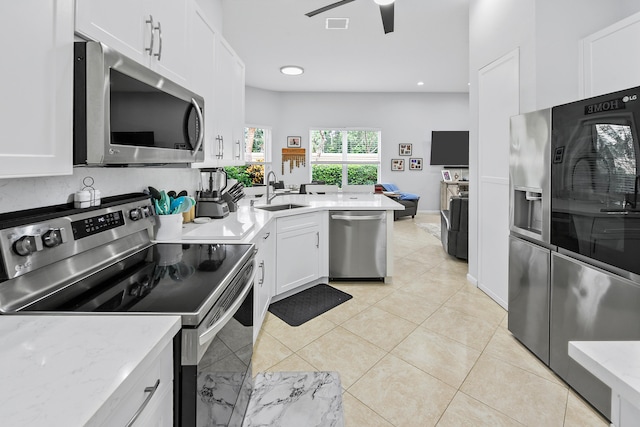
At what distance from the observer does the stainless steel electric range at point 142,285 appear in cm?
87

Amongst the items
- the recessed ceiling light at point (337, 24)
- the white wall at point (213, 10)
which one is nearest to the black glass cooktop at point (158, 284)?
the white wall at point (213, 10)

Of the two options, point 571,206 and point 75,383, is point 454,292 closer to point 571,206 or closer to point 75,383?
point 571,206

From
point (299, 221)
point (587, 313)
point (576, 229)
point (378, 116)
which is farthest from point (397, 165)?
point (587, 313)

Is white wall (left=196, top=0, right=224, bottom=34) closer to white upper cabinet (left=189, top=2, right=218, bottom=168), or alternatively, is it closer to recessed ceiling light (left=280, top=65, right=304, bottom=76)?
white upper cabinet (left=189, top=2, right=218, bottom=168)

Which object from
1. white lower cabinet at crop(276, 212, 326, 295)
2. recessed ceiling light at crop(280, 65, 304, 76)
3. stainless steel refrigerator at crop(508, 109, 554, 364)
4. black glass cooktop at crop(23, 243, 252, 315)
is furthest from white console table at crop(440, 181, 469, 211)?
black glass cooktop at crop(23, 243, 252, 315)

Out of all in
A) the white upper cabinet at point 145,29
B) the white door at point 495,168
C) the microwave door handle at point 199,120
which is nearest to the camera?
the white upper cabinet at point 145,29

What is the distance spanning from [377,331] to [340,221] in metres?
1.19

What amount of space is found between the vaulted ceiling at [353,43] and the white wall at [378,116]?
739mm

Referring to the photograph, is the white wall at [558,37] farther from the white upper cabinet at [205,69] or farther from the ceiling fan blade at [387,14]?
the white upper cabinet at [205,69]

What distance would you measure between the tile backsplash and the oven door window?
234 centimetres

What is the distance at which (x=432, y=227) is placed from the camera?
6.76 meters

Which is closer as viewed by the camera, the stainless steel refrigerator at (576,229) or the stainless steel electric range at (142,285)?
the stainless steel electric range at (142,285)

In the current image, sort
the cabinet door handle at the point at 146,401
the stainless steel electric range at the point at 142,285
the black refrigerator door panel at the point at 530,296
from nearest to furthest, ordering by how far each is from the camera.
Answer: the cabinet door handle at the point at 146,401 < the stainless steel electric range at the point at 142,285 < the black refrigerator door panel at the point at 530,296

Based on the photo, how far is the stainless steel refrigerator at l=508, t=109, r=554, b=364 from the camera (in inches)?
74.7
